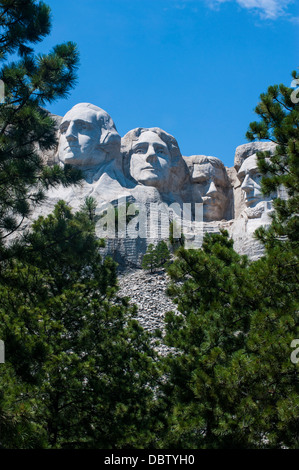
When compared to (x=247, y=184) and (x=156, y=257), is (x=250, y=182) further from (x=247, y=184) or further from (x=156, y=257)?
(x=156, y=257)

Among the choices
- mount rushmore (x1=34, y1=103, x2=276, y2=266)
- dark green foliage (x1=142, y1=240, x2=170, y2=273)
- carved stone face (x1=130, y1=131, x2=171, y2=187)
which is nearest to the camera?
dark green foliage (x1=142, y1=240, x2=170, y2=273)

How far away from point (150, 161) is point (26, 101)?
1333 centimetres

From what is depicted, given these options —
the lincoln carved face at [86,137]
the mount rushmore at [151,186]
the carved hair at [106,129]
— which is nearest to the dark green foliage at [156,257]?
the mount rushmore at [151,186]

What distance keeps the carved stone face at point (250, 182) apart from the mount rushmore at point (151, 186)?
0.10ft

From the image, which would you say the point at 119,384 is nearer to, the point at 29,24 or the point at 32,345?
the point at 32,345

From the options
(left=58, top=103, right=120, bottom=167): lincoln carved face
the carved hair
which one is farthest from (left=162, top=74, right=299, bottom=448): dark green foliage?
the carved hair

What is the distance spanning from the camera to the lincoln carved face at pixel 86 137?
22.0 metres

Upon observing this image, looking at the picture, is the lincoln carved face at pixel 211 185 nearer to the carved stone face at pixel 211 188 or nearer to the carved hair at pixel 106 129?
the carved stone face at pixel 211 188

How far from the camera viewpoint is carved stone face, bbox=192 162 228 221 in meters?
24.3

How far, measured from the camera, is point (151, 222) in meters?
21.0

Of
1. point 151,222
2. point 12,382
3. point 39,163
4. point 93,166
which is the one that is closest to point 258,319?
point 12,382

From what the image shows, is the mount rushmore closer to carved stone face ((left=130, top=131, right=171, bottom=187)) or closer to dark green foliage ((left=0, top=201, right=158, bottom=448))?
carved stone face ((left=130, top=131, right=171, bottom=187))

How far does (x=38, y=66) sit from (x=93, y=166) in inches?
481

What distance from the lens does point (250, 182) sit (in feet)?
74.2
